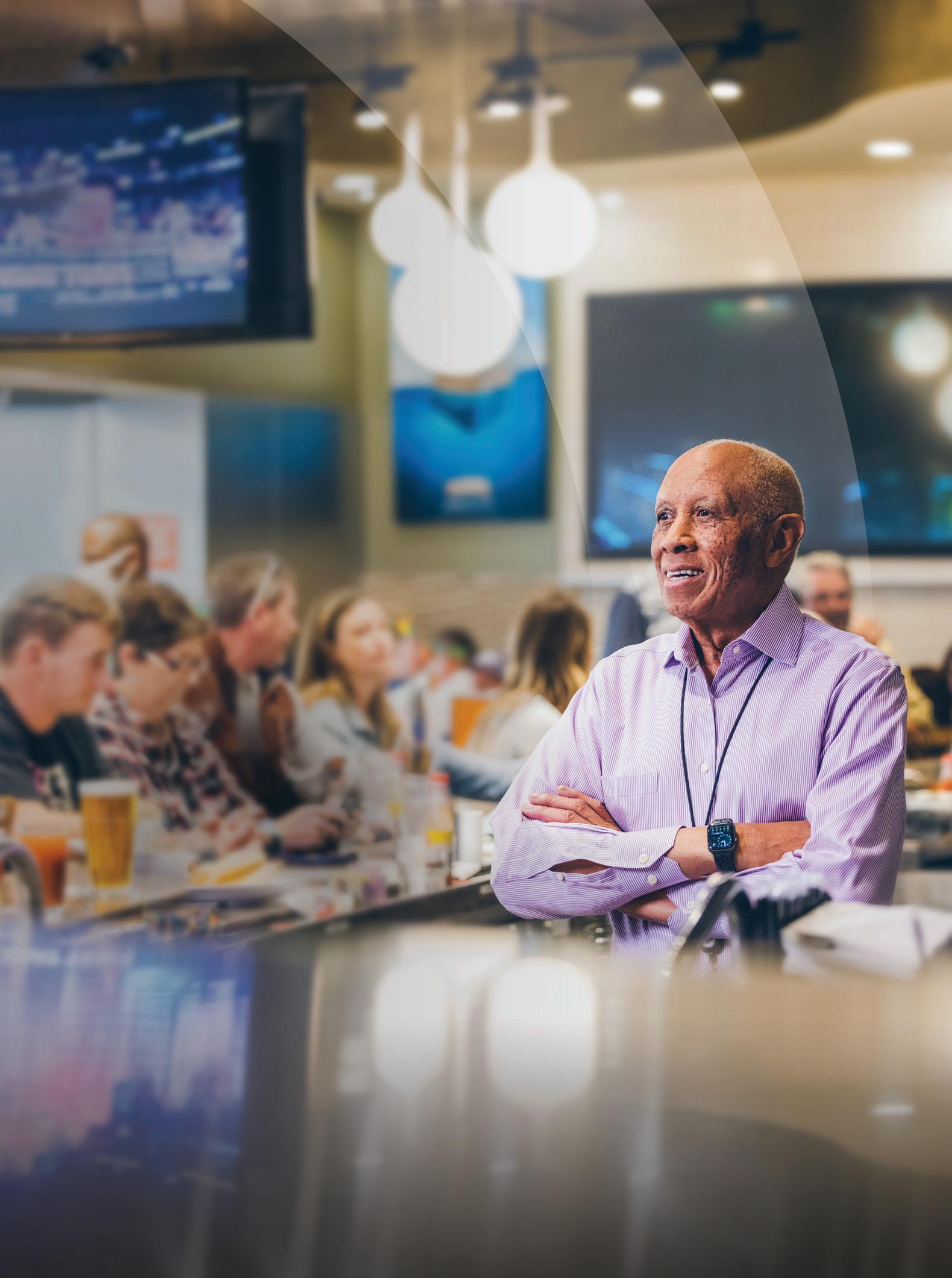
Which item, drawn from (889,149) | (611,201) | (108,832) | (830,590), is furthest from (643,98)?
(108,832)

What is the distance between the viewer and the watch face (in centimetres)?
122

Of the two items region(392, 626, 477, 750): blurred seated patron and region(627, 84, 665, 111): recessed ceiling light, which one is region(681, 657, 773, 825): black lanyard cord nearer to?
region(392, 626, 477, 750): blurred seated patron

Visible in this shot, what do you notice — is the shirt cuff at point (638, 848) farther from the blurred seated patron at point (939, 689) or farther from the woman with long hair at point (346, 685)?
the blurred seated patron at point (939, 689)

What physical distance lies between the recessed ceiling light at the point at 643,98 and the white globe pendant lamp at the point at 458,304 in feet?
1.10

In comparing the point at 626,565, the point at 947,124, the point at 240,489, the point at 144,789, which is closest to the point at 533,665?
the point at 626,565

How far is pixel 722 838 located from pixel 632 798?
0.10 metres

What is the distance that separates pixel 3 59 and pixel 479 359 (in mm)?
1235

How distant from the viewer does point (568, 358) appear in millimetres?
2914

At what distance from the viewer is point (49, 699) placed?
2359 mm

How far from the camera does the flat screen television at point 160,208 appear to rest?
273 cm

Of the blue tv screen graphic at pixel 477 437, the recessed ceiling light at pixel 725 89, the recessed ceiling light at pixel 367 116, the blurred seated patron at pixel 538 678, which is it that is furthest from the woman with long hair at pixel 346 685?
the recessed ceiling light at pixel 725 89

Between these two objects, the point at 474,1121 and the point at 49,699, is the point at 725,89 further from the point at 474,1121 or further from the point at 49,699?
the point at 474,1121

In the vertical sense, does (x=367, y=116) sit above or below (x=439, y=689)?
above

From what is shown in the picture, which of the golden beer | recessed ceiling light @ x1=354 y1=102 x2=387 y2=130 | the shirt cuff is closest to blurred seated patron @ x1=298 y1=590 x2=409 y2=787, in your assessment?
the golden beer
